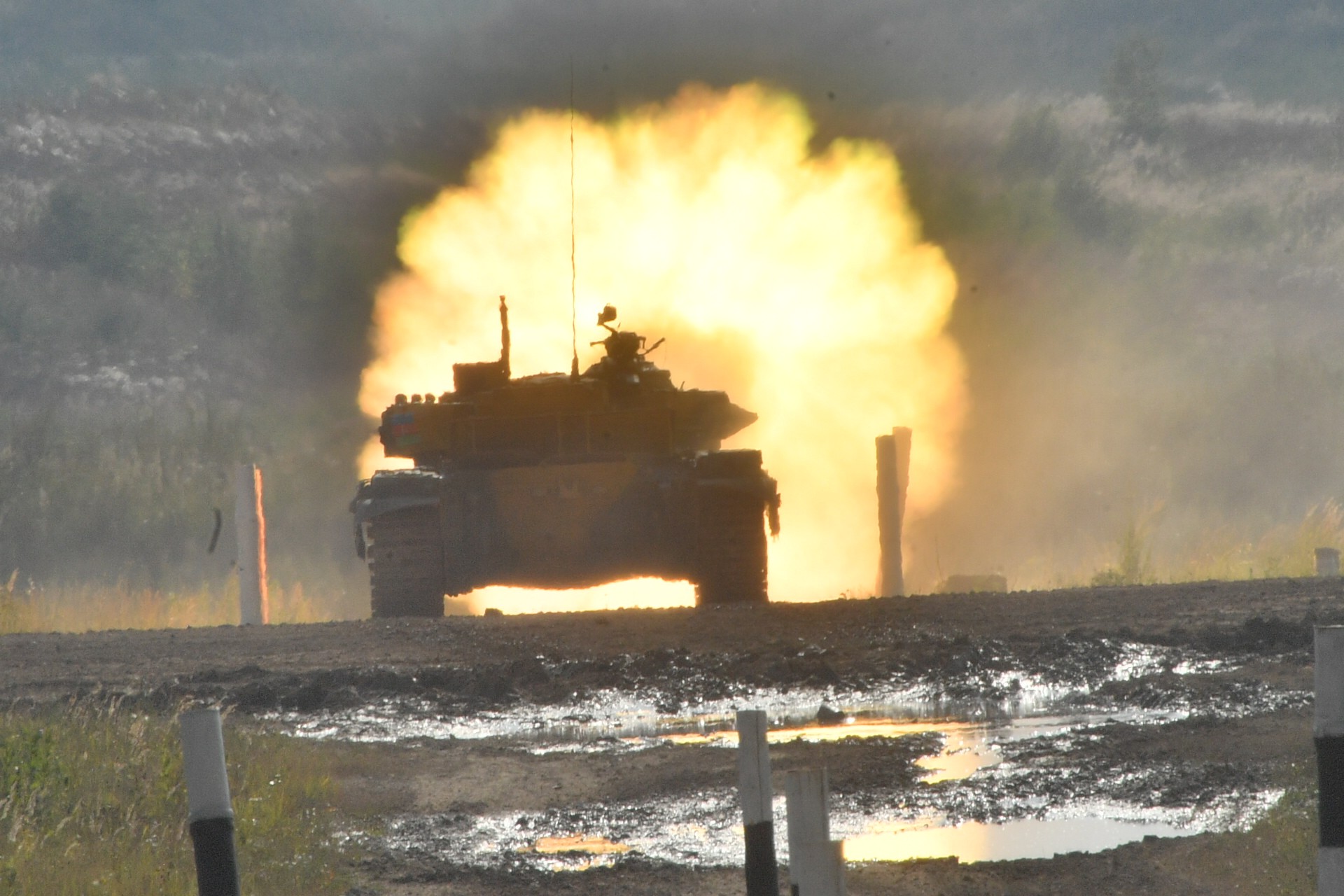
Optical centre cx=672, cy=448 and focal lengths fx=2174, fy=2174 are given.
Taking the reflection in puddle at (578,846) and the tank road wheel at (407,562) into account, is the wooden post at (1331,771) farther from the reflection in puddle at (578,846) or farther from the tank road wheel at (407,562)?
the tank road wheel at (407,562)

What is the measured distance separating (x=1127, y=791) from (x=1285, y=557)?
15191mm

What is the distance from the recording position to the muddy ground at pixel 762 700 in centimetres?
816

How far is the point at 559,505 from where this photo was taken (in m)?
18.8

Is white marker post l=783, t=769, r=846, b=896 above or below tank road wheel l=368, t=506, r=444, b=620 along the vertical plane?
below

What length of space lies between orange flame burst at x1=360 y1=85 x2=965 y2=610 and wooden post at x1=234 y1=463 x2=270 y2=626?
22.0 ft

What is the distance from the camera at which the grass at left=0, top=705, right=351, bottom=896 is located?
8039mm

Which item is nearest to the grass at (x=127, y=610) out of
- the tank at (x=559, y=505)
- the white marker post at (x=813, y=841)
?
the tank at (x=559, y=505)

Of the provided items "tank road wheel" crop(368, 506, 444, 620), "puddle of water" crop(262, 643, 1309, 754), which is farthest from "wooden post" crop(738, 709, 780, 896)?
"tank road wheel" crop(368, 506, 444, 620)

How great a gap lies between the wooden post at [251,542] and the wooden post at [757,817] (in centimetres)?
1368

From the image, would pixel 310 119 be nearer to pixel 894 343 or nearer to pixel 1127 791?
pixel 894 343

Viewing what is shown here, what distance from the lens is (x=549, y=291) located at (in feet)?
91.2

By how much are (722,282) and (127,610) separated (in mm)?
9398

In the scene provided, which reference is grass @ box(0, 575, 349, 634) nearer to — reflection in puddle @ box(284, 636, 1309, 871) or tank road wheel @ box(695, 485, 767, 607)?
tank road wheel @ box(695, 485, 767, 607)

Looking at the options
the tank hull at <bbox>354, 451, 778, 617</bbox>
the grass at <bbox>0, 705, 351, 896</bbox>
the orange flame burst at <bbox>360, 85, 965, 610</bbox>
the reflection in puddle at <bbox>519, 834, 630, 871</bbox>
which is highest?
the orange flame burst at <bbox>360, 85, 965, 610</bbox>
